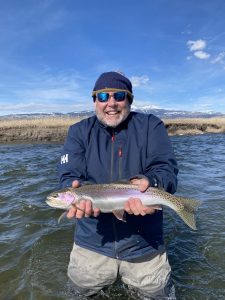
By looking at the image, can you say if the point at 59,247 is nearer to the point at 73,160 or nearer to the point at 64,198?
the point at 73,160

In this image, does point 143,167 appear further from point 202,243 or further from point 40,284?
point 202,243

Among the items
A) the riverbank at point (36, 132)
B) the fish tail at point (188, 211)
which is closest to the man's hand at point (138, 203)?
the fish tail at point (188, 211)

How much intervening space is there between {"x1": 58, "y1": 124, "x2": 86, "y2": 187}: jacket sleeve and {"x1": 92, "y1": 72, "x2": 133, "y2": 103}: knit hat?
26.5 inches

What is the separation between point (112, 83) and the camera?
5.21 m

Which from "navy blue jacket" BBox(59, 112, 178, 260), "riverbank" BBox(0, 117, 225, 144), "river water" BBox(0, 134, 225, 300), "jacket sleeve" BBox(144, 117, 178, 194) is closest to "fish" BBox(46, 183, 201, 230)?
"jacket sleeve" BBox(144, 117, 178, 194)

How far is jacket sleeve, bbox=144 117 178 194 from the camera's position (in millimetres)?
4836

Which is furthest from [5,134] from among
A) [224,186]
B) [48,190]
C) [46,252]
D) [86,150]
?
[86,150]

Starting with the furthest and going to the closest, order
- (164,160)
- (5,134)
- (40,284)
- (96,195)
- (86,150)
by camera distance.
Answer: (5,134), (40,284), (86,150), (164,160), (96,195)

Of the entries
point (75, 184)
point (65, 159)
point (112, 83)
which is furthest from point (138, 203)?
point (112, 83)

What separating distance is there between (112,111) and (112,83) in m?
0.39

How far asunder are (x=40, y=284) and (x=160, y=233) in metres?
3.03

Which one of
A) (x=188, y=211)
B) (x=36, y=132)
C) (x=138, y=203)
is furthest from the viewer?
(x=36, y=132)

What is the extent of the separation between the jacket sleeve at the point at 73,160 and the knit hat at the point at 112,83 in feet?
2.21

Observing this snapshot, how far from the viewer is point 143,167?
5254 mm
